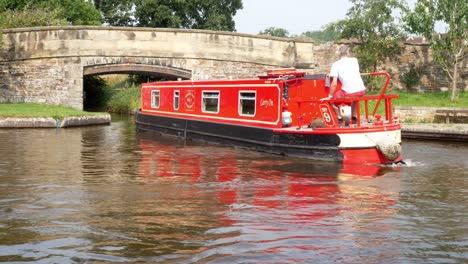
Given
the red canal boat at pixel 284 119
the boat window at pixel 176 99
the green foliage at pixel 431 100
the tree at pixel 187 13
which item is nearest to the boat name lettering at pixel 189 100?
the red canal boat at pixel 284 119

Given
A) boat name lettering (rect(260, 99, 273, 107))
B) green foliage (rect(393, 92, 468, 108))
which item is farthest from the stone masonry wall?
boat name lettering (rect(260, 99, 273, 107))

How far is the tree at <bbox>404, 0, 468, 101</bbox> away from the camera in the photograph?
853 inches

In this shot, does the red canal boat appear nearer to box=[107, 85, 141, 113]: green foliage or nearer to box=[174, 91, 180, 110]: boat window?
box=[174, 91, 180, 110]: boat window

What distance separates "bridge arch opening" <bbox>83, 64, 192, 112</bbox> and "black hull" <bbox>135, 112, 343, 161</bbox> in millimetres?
5597

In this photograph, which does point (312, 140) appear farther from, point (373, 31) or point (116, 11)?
point (116, 11)

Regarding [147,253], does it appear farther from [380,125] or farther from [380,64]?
[380,64]

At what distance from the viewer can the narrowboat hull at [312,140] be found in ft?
33.7

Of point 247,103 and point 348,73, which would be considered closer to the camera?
point 348,73

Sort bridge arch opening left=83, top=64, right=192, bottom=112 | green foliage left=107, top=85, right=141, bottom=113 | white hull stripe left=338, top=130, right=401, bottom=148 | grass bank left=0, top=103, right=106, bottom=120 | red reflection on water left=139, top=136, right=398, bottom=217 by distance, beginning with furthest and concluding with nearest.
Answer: green foliage left=107, top=85, right=141, bottom=113 → bridge arch opening left=83, top=64, right=192, bottom=112 → grass bank left=0, top=103, right=106, bottom=120 → white hull stripe left=338, top=130, right=401, bottom=148 → red reflection on water left=139, top=136, right=398, bottom=217

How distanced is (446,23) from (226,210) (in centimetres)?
1822

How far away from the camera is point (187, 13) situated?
138ft

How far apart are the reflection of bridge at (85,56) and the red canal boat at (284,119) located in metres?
6.33

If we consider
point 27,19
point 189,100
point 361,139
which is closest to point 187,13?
point 27,19

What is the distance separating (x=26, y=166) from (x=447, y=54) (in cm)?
1860
